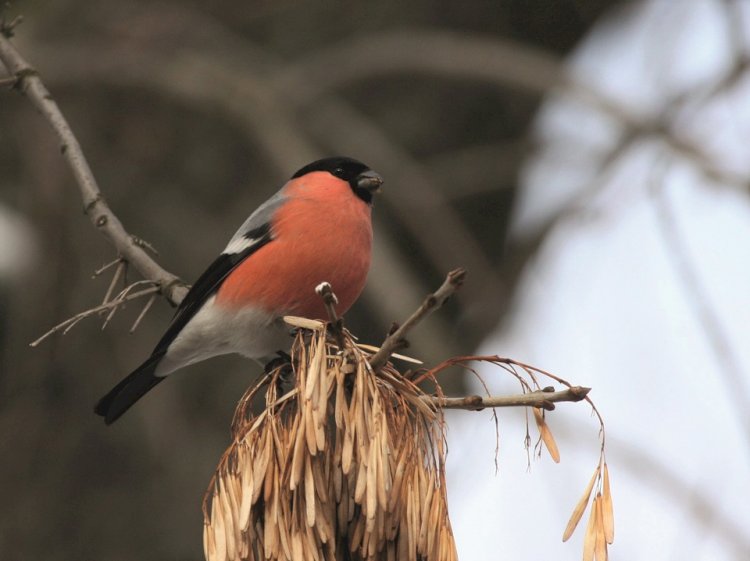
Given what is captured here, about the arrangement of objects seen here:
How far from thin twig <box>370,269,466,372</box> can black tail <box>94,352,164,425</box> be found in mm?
1301

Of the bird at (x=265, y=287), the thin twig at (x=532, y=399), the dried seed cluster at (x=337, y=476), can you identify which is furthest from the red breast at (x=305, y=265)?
the thin twig at (x=532, y=399)

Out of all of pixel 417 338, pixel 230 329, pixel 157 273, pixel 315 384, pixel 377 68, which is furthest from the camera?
pixel 377 68

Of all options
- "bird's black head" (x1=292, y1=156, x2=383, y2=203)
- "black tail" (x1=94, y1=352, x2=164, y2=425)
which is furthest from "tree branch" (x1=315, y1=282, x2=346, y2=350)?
"bird's black head" (x1=292, y1=156, x2=383, y2=203)

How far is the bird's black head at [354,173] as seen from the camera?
332 cm

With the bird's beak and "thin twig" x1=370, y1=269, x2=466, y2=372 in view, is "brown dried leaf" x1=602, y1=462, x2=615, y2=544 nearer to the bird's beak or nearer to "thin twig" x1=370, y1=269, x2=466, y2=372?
"thin twig" x1=370, y1=269, x2=466, y2=372

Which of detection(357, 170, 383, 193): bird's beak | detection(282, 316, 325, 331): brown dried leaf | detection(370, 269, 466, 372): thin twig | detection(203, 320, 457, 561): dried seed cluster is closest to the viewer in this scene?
detection(370, 269, 466, 372): thin twig

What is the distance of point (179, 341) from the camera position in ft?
9.80

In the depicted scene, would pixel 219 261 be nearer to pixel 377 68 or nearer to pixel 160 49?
pixel 377 68

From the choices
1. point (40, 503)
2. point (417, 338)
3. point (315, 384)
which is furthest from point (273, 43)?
point (315, 384)

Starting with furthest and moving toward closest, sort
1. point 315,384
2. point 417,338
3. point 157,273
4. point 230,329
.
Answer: point 417,338 < point 230,329 < point 157,273 < point 315,384

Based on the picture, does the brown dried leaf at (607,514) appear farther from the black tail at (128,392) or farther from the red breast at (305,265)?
the black tail at (128,392)

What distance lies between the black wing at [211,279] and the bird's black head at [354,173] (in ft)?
1.21

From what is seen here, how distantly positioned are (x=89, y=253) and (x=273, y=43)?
1.45 meters

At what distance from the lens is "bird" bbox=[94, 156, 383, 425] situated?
9.33 feet
